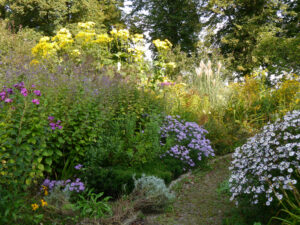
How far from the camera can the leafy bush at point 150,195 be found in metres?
3.24

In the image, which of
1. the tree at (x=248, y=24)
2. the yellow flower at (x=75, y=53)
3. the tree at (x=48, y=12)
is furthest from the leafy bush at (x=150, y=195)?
the tree at (x=48, y=12)

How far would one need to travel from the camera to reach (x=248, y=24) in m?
17.8

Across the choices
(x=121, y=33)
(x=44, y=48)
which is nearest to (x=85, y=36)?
(x=121, y=33)

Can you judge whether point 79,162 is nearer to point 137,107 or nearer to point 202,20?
point 137,107

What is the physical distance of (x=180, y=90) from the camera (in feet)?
26.5

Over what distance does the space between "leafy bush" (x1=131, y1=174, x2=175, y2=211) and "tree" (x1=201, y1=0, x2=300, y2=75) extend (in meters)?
15.4

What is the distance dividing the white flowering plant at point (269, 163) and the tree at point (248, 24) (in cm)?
1508

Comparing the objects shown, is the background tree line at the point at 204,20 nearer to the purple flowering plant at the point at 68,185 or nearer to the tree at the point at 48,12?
the tree at the point at 48,12

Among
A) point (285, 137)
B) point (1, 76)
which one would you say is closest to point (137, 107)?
point (1, 76)

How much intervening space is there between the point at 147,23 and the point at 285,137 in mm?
20114

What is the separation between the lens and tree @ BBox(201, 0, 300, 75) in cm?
1764

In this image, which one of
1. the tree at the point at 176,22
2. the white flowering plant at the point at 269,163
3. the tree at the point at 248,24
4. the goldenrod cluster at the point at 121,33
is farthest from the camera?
the tree at the point at 176,22

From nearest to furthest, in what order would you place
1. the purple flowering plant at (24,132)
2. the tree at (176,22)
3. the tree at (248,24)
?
the purple flowering plant at (24,132) < the tree at (248,24) < the tree at (176,22)

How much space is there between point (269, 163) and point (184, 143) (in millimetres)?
2369
